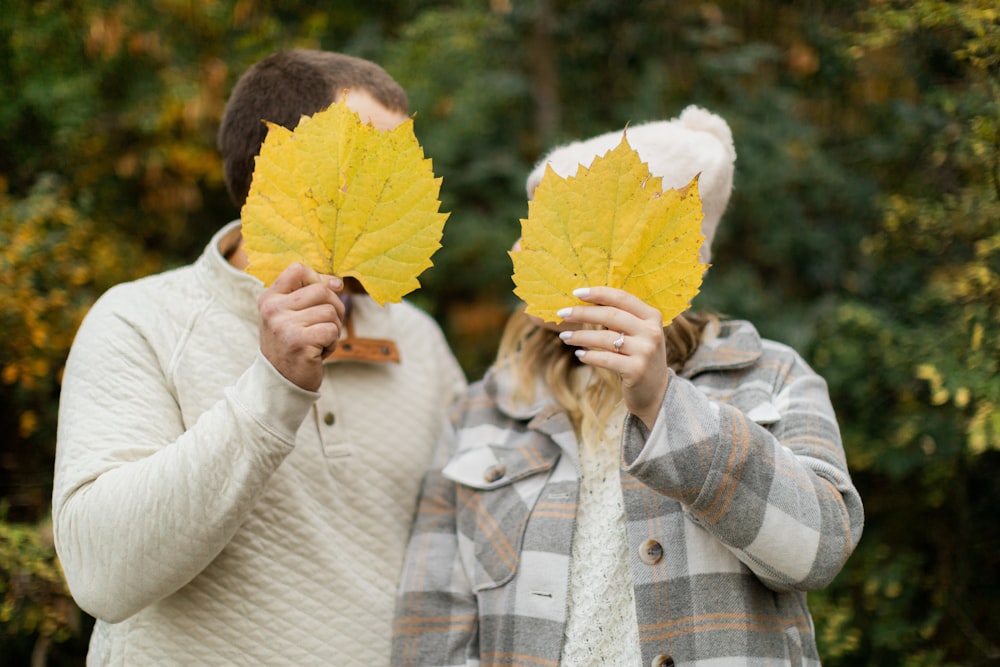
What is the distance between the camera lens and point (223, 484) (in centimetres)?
123

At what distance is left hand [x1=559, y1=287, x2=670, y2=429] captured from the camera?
3.60 feet

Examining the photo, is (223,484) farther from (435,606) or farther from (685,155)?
(685,155)

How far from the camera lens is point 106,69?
9.89ft

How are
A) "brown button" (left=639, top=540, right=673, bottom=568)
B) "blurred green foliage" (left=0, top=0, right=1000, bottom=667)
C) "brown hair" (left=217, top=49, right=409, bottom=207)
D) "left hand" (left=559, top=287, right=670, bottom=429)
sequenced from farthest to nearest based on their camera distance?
"blurred green foliage" (left=0, top=0, right=1000, bottom=667) < "brown hair" (left=217, top=49, right=409, bottom=207) < "brown button" (left=639, top=540, right=673, bottom=568) < "left hand" (left=559, top=287, right=670, bottom=429)

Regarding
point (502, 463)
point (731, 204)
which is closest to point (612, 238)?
point (502, 463)

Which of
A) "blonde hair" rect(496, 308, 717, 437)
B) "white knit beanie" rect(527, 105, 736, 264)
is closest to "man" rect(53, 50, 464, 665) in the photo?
"blonde hair" rect(496, 308, 717, 437)

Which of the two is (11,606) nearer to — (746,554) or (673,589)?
(673,589)

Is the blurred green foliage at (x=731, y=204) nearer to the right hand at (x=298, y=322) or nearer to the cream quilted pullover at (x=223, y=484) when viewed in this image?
the cream quilted pullover at (x=223, y=484)

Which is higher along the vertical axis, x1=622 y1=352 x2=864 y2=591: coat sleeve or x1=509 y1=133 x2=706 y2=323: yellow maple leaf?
x1=509 y1=133 x2=706 y2=323: yellow maple leaf

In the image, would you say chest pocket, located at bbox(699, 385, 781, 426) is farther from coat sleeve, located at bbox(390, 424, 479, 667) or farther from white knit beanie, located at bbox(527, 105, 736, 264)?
coat sleeve, located at bbox(390, 424, 479, 667)

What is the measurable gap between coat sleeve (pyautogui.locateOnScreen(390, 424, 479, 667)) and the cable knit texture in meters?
0.21

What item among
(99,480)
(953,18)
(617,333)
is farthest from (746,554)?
(953,18)

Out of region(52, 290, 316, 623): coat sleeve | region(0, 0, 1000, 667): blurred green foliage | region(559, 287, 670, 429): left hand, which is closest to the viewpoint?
region(559, 287, 670, 429): left hand

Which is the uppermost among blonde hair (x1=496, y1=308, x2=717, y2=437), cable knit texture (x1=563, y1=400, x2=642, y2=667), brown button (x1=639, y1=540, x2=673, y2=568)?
blonde hair (x1=496, y1=308, x2=717, y2=437)
